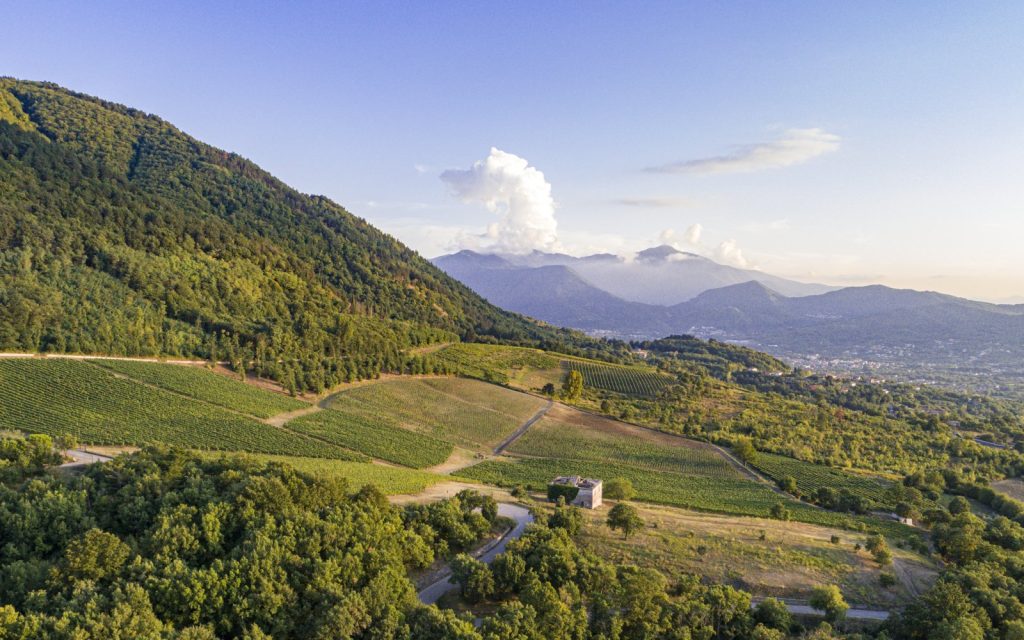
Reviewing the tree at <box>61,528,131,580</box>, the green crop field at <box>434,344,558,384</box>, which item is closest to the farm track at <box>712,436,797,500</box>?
the green crop field at <box>434,344,558,384</box>

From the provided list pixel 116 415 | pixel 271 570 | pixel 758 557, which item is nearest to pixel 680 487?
pixel 758 557

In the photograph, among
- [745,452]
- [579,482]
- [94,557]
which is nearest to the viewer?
[94,557]

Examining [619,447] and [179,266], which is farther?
[179,266]

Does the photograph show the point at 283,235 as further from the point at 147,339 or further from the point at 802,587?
the point at 802,587

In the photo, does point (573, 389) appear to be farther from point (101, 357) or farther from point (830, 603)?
point (101, 357)

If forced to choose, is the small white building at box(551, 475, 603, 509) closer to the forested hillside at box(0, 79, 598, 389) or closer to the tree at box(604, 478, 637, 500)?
the tree at box(604, 478, 637, 500)

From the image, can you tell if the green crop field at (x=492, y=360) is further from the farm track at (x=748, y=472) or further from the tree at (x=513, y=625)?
the tree at (x=513, y=625)

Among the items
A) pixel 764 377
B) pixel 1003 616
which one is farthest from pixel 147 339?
pixel 764 377
